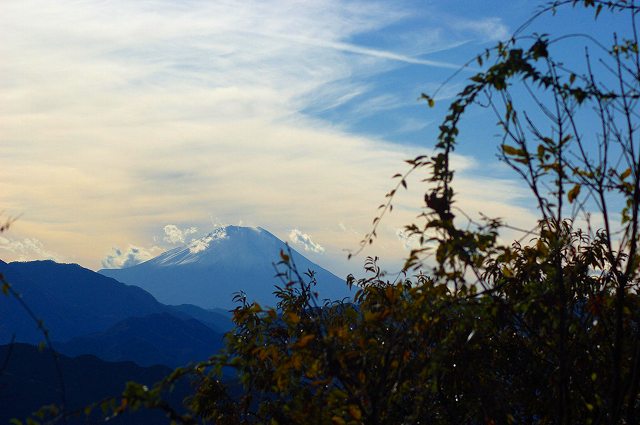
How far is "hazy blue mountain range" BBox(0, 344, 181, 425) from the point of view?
427 feet

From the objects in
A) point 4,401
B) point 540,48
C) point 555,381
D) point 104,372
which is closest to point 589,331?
point 555,381

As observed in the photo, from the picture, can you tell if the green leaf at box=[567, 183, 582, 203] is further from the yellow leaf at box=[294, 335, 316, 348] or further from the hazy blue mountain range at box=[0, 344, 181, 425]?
the hazy blue mountain range at box=[0, 344, 181, 425]

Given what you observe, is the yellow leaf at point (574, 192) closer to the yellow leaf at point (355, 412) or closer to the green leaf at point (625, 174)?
the green leaf at point (625, 174)

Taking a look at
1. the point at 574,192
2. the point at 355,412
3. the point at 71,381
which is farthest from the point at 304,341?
the point at 71,381

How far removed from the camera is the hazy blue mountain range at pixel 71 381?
130m

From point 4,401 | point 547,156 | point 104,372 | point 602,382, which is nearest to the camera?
point 547,156

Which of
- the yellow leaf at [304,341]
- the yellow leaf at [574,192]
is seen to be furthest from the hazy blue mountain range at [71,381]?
the yellow leaf at [574,192]

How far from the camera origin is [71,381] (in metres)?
150

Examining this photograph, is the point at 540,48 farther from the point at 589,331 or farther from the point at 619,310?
the point at 589,331

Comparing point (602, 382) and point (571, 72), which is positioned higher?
point (571, 72)

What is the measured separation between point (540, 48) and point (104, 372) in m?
163

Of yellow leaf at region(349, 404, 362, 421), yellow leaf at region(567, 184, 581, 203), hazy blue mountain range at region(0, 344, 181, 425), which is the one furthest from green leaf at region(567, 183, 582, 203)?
hazy blue mountain range at region(0, 344, 181, 425)

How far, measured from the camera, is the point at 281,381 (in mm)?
5672

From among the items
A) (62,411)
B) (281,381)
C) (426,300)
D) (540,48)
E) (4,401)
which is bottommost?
(4,401)
